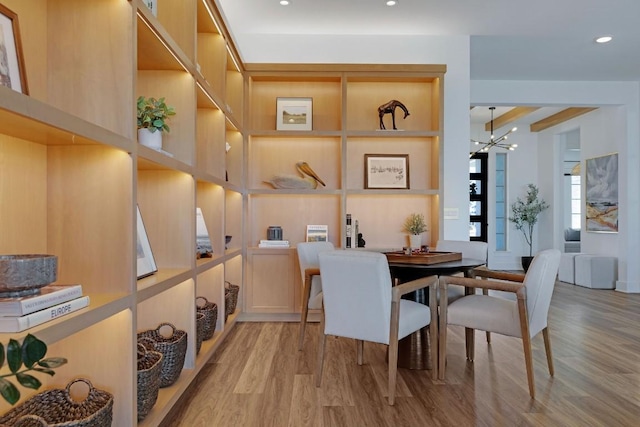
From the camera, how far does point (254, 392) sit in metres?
2.43

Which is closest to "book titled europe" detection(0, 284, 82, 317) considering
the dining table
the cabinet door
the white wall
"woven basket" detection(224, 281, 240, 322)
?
the dining table

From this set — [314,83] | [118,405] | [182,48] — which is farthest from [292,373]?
[314,83]

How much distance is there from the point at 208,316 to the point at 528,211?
7.66m

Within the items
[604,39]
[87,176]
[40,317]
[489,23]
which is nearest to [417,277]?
[87,176]

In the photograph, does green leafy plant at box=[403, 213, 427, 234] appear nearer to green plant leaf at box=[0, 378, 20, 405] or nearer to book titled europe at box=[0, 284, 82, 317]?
book titled europe at box=[0, 284, 82, 317]

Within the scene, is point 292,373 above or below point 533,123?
below

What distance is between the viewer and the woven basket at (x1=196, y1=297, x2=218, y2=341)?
2.79 metres

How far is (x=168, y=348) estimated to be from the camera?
2.07 m

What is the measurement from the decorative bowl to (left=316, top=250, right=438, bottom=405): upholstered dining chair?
1469mm

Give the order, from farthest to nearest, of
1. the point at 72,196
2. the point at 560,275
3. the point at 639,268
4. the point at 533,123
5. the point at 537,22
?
1. the point at 533,123
2. the point at 560,275
3. the point at 639,268
4. the point at 537,22
5. the point at 72,196

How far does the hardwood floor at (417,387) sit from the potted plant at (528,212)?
5.10 meters

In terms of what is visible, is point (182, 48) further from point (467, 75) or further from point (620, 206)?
point (620, 206)

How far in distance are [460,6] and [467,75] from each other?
32.4 inches

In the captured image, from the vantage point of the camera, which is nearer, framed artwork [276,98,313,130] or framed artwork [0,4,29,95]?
framed artwork [0,4,29,95]
